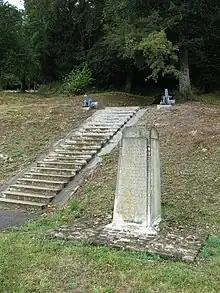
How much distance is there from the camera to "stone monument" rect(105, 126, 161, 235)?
16.0ft

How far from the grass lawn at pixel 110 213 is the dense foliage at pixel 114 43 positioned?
4.57 meters

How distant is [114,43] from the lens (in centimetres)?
1666

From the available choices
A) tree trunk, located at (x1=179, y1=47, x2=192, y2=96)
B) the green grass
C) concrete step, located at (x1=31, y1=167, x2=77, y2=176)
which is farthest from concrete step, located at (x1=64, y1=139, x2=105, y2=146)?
tree trunk, located at (x1=179, y1=47, x2=192, y2=96)

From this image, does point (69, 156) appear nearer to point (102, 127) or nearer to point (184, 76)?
point (102, 127)

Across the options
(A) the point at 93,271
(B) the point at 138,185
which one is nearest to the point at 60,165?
(B) the point at 138,185

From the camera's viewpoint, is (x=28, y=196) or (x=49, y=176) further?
(x=49, y=176)

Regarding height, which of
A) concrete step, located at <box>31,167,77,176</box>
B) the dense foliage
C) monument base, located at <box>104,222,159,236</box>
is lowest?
monument base, located at <box>104,222,159,236</box>

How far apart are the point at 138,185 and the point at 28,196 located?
2.84m

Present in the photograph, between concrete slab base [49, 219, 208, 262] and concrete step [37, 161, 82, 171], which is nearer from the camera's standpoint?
concrete slab base [49, 219, 208, 262]

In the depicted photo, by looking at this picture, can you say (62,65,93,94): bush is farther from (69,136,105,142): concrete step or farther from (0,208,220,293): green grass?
(0,208,220,293): green grass

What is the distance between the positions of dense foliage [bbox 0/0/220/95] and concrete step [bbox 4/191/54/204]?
8.25m

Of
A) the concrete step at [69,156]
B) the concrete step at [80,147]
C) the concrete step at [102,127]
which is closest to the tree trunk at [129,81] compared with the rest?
the concrete step at [102,127]

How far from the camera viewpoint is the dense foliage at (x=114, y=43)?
46.9ft

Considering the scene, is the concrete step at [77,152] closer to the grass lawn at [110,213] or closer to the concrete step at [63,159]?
the concrete step at [63,159]
